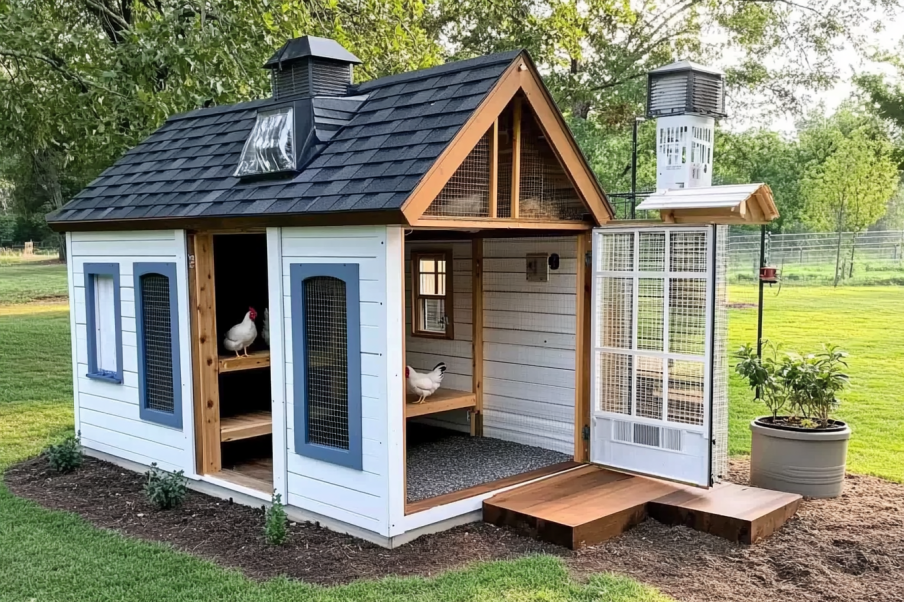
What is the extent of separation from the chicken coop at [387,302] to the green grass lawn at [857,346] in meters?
2.29

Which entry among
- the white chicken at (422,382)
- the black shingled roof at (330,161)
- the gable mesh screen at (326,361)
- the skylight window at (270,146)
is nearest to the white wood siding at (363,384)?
the gable mesh screen at (326,361)

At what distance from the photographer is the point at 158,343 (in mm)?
A: 6199

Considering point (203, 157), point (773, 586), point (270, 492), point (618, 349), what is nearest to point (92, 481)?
point (270, 492)

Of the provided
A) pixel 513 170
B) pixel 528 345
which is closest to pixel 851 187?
pixel 528 345

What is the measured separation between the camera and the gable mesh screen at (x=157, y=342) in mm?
6105

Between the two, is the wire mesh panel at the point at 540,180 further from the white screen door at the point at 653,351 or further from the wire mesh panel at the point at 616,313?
the wire mesh panel at the point at 616,313

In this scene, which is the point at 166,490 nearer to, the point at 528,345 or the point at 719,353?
the point at 528,345

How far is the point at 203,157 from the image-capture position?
646cm

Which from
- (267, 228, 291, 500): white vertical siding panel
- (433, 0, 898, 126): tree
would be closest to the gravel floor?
(267, 228, 291, 500): white vertical siding panel

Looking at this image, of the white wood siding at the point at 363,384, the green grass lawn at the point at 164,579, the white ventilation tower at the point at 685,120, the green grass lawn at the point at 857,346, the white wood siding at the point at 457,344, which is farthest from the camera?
the green grass lawn at the point at 857,346

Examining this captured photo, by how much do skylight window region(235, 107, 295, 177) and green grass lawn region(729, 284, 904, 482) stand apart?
4.90 m

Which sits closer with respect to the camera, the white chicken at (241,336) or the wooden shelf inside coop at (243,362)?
the wooden shelf inside coop at (243,362)

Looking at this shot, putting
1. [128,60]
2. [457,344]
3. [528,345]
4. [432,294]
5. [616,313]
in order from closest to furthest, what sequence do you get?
1. [616,313]
2. [528,345]
3. [457,344]
4. [432,294]
5. [128,60]

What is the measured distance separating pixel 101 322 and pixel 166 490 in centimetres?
207
